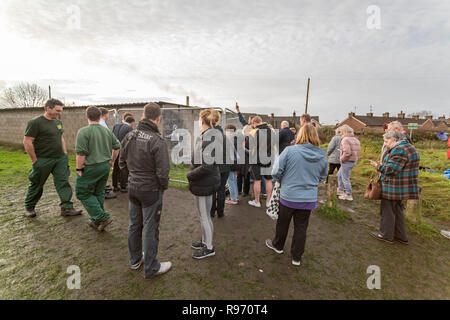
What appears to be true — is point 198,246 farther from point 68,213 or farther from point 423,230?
point 423,230

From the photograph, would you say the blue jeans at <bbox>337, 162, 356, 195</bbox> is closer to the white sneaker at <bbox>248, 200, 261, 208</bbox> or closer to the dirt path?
the dirt path

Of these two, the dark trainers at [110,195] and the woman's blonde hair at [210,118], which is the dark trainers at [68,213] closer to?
the dark trainers at [110,195]

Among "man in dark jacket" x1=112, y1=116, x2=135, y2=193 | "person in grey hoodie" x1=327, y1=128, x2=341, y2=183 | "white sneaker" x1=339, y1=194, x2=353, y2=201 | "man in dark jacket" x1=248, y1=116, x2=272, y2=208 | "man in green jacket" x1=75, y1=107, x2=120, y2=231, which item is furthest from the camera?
"person in grey hoodie" x1=327, y1=128, x2=341, y2=183

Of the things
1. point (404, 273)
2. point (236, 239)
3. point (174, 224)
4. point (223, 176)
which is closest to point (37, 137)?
point (174, 224)

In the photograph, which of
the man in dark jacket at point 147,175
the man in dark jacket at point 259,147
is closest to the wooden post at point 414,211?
the man in dark jacket at point 259,147

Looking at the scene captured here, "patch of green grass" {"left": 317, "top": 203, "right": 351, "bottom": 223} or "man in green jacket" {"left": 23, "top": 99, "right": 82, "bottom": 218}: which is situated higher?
"man in green jacket" {"left": 23, "top": 99, "right": 82, "bottom": 218}

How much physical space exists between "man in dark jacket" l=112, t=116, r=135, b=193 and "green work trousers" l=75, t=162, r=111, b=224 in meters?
1.84

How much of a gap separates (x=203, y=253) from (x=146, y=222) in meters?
1.06

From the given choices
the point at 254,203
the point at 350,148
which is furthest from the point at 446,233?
the point at 254,203

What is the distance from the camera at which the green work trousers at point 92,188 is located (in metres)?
3.55

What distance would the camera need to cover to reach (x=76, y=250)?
10.5 feet

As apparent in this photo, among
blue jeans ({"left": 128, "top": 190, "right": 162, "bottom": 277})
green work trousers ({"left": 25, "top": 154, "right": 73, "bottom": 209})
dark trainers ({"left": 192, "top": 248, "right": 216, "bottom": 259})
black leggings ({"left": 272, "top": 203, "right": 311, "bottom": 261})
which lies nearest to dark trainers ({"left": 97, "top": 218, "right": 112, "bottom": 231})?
green work trousers ({"left": 25, "top": 154, "right": 73, "bottom": 209})

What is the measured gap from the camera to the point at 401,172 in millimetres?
3490

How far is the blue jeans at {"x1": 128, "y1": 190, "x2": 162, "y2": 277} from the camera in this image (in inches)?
98.8
